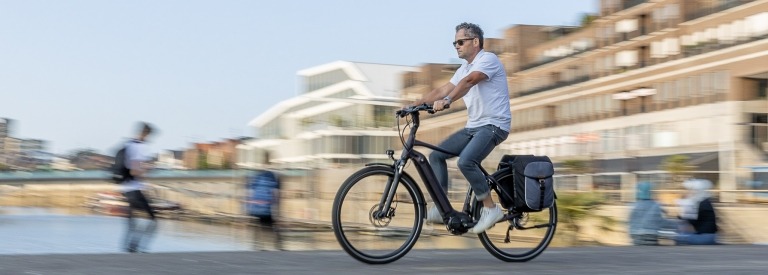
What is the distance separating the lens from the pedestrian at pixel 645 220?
16.9 m

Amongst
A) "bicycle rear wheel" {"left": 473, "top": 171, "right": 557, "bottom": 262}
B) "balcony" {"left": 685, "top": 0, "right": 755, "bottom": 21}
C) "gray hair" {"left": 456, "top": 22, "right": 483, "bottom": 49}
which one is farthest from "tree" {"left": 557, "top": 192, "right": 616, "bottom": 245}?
"balcony" {"left": 685, "top": 0, "right": 755, "bottom": 21}

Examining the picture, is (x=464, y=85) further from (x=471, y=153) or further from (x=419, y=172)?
(x=419, y=172)

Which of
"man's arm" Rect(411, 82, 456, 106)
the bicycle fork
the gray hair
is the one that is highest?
the gray hair

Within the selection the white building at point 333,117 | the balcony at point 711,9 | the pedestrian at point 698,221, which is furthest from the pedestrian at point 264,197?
the white building at point 333,117

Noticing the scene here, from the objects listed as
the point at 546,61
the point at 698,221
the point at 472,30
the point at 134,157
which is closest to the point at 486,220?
the point at 472,30

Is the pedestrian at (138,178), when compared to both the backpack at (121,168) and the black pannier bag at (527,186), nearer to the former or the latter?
the backpack at (121,168)

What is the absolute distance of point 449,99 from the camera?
7852 mm

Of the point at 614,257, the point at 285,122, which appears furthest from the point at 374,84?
the point at 614,257

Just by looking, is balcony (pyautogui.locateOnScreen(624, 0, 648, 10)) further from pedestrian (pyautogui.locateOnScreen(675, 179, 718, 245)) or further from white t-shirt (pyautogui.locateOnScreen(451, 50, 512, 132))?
white t-shirt (pyautogui.locateOnScreen(451, 50, 512, 132))

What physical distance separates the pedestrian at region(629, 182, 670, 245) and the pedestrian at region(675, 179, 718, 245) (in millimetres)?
543

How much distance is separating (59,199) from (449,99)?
114309mm

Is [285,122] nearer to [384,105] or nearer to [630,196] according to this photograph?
[384,105]

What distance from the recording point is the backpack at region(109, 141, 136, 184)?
1425 centimetres

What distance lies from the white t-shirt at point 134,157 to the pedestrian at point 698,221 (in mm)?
6887
